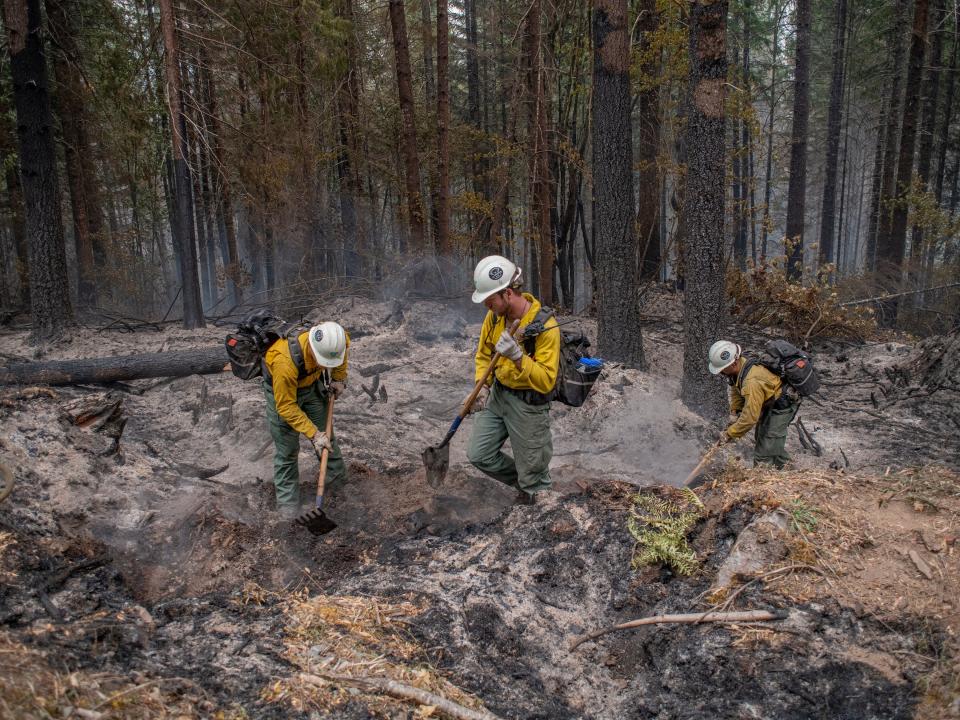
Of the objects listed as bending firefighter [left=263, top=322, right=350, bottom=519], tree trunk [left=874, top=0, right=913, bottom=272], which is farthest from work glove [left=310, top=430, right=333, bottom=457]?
tree trunk [left=874, top=0, right=913, bottom=272]

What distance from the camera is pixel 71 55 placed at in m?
11.0

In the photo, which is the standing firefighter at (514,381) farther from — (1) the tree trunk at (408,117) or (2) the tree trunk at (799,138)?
(2) the tree trunk at (799,138)

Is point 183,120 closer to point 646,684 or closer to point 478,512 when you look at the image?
point 478,512

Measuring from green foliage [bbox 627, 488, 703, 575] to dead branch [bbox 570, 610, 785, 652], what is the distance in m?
0.44

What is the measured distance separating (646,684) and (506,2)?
15.9 m

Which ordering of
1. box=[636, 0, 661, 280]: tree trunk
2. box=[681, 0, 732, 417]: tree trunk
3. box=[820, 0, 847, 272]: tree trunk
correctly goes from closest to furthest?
box=[681, 0, 732, 417]: tree trunk → box=[636, 0, 661, 280]: tree trunk → box=[820, 0, 847, 272]: tree trunk

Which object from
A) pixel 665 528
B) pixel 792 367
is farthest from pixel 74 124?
pixel 665 528

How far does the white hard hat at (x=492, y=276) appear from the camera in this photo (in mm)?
4406

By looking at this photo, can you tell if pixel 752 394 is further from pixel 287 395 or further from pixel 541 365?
pixel 287 395

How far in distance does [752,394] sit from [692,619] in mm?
2929

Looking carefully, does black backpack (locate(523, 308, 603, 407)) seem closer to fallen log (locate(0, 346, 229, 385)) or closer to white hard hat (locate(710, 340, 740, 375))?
white hard hat (locate(710, 340, 740, 375))

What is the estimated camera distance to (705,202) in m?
7.56

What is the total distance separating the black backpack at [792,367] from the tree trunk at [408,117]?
8379mm

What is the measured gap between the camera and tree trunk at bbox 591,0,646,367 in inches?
317
